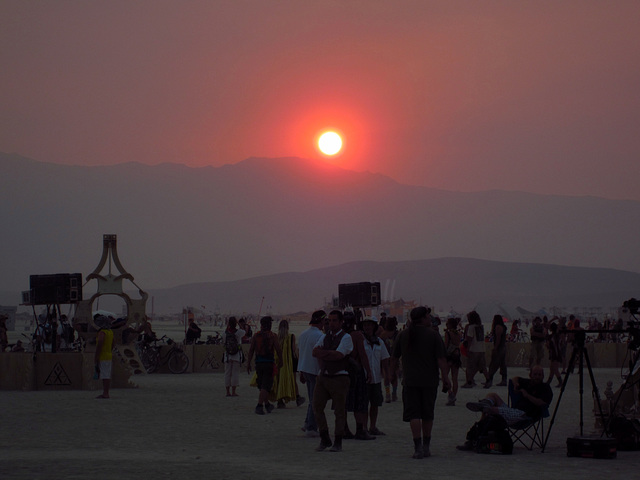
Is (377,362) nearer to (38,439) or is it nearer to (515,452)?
(515,452)

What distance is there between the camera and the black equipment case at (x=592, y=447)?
11.4 m

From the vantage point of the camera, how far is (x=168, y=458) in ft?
37.5

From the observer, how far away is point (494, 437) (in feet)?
39.0

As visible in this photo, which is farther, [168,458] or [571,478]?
[168,458]

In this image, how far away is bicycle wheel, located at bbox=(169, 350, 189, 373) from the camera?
30672 mm

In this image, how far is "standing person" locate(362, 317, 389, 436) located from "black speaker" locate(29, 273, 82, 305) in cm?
1416

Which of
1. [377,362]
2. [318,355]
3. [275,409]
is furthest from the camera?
[275,409]

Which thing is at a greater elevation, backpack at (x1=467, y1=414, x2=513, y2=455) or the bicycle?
the bicycle

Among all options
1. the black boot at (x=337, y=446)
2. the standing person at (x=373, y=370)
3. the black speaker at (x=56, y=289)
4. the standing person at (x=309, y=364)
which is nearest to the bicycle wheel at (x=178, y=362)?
the black speaker at (x=56, y=289)

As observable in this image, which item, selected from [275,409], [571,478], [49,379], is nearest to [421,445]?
[571,478]

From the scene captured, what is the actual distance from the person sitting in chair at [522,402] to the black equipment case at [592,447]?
2.39 ft

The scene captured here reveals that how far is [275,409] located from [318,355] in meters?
6.60

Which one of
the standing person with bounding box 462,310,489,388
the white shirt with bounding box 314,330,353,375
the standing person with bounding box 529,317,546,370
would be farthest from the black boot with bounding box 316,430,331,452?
the standing person with bounding box 529,317,546,370

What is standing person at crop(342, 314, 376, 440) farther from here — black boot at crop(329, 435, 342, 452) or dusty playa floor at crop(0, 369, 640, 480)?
black boot at crop(329, 435, 342, 452)
